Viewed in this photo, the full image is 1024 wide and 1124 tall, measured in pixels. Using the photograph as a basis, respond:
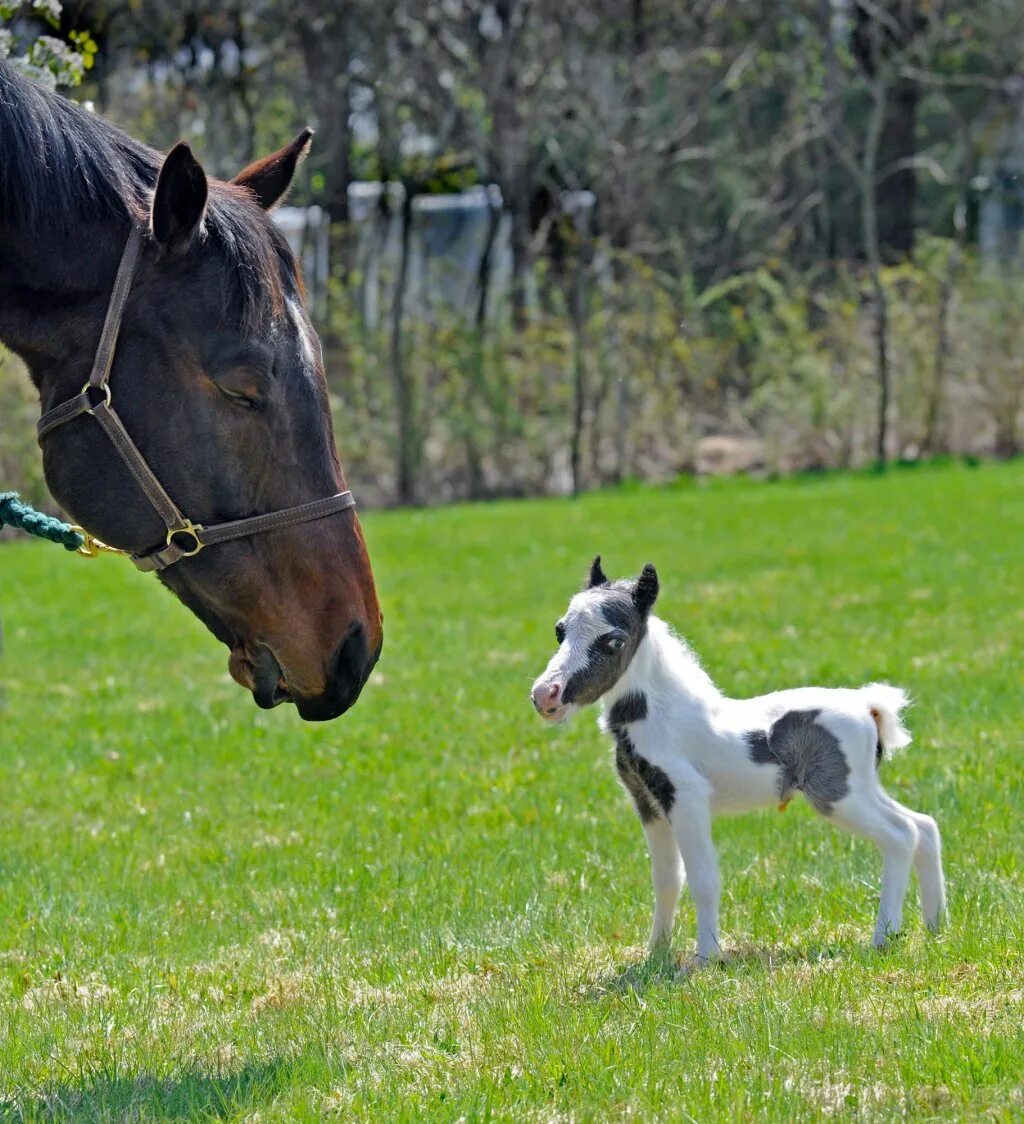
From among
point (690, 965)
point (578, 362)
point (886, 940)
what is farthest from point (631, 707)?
point (578, 362)

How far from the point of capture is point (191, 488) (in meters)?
3.60

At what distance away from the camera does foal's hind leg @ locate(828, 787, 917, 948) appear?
4.45m

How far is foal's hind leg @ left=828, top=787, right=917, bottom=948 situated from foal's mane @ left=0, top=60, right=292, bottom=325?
213 cm

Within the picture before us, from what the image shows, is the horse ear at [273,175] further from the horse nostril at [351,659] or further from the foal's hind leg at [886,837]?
the foal's hind leg at [886,837]

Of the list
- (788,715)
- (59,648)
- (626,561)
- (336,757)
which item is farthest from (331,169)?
(788,715)

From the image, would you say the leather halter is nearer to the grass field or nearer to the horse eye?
the horse eye

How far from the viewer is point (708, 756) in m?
4.45

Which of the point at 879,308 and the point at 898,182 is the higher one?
the point at 898,182

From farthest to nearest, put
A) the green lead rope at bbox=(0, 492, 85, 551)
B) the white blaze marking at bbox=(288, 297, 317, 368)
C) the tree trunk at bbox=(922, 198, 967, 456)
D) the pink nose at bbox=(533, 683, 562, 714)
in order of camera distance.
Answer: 1. the tree trunk at bbox=(922, 198, 967, 456)
2. the pink nose at bbox=(533, 683, 562, 714)
3. the green lead rope at bbox=(0, 492, 85, 551)
4. the white blaze marking at bbox=(288, 297, 317, 368)

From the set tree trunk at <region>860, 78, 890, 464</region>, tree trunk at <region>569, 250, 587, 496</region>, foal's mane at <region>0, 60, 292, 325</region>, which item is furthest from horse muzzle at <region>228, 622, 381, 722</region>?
tree trunk at <region>860, 78, 890, 464</region>

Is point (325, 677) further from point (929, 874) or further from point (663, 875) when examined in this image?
point (929, 874)

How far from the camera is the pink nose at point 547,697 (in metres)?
4.06

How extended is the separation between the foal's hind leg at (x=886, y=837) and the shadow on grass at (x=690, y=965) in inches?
6.7

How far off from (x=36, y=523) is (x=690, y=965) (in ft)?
6.79
